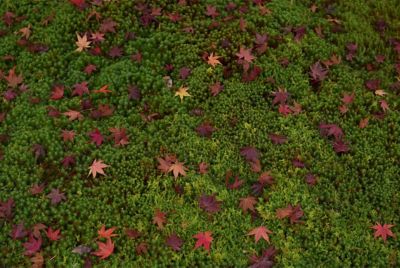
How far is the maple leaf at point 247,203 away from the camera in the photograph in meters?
4.27

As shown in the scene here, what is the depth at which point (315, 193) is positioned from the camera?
4.43 m

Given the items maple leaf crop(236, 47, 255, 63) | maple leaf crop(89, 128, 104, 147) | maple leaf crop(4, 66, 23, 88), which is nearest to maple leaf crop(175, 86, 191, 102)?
maple leaf crop(236, 47, 255, 63)

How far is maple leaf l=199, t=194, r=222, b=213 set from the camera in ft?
14.0

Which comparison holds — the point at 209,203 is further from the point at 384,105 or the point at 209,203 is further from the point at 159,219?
the point at 384,105

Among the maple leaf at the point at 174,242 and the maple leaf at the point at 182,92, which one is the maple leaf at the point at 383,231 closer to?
the maple leaf at the point at 174,242

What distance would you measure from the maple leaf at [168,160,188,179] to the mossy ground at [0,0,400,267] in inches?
2.0

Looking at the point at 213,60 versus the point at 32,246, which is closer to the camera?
the point at 32,246

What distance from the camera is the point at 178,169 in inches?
176

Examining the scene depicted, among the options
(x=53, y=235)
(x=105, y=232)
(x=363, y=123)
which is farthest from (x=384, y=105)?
(x=53, y=235)

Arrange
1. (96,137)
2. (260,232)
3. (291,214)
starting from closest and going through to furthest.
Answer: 1. (260,232)
2. (291,214)
3. (96,137)

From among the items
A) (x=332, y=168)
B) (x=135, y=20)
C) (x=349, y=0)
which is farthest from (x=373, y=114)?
(x=135, y=20)

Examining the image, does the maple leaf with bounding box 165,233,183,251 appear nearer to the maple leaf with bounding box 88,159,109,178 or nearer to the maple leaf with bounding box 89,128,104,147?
the maple leaf with bounding box 88,159,109,178

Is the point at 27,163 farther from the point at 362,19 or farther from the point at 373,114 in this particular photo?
the point at 362,19

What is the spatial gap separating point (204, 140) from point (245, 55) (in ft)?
3.74
